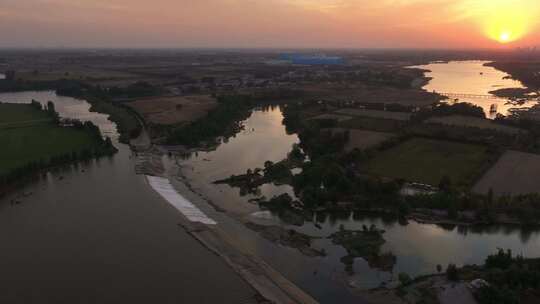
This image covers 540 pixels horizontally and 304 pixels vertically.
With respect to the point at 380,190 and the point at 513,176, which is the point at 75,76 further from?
the point at 513,176

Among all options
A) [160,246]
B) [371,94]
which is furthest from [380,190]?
[371,94]

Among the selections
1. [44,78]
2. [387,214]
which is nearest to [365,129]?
[387,214]

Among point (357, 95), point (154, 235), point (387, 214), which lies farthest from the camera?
point (357, 95)

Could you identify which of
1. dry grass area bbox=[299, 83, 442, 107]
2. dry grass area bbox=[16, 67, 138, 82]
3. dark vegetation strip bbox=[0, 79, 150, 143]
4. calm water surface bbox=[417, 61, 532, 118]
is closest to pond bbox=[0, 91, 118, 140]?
dark vegetation strip bbox=[0, 79, 150, 143]

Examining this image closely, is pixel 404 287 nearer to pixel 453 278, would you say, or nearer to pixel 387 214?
pixel 453 278

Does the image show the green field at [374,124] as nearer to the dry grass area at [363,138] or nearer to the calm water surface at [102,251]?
the dry grass area at [363,138]
